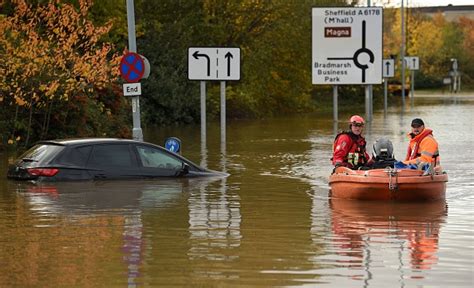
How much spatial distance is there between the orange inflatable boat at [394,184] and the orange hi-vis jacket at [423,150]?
0.94 feet

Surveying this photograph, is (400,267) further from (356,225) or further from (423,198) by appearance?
(423,198)

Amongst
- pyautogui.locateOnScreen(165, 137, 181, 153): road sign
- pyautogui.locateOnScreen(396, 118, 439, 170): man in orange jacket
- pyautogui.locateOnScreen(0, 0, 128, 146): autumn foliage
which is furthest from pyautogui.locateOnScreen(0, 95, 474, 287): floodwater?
pyautogui.locateOnScreen(0, 0, 128, 146): autumn foliage

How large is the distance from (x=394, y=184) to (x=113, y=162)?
5606mm

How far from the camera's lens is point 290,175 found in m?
25.8

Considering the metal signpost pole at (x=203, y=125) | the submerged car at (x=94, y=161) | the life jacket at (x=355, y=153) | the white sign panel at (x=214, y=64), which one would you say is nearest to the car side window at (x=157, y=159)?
the submerged car at (x=94, y=161)

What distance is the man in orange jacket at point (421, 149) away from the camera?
A: 20.6 meters

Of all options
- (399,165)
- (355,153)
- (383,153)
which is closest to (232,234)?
(399,165)

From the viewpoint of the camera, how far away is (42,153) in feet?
72.3

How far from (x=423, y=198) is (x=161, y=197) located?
433 cm

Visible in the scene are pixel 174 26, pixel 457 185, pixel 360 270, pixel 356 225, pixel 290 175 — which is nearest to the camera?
pixel 360 270

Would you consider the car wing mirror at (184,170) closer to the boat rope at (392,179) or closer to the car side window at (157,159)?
the car side window at (157,159)

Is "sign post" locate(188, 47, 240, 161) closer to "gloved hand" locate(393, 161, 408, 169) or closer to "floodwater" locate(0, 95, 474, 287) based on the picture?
"floodwater" locate(0, 95, 474, 287)

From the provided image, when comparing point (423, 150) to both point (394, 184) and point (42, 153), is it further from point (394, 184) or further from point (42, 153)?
point (42, 153)

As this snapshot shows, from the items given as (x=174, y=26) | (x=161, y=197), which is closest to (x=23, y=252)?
(x=161, y=197)
